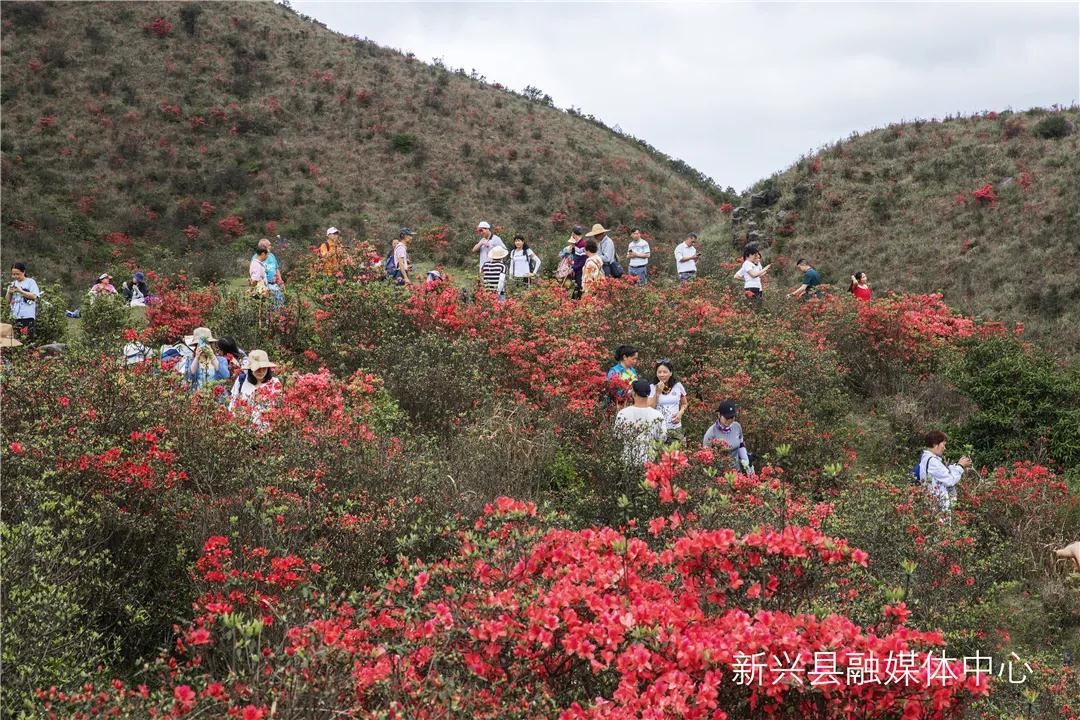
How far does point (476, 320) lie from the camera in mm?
11422

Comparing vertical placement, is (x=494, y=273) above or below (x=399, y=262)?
below

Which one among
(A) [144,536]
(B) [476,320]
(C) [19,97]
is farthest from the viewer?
(C) [19,97]

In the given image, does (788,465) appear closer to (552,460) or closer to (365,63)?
(552,460)

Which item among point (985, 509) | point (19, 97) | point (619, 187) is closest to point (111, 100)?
point (19, 97)

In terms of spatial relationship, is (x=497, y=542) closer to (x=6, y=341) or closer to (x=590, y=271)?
(x=6, y=341)

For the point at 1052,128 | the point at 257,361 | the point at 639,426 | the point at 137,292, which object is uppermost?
the point at 1052,128

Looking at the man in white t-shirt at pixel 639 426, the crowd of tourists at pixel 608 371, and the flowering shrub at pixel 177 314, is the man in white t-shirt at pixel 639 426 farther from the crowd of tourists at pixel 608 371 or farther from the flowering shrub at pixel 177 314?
the flowering shrub at pixel 177 314

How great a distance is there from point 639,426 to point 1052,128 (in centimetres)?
1998

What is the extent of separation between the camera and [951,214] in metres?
21.7

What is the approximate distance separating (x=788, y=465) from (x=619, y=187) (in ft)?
80.2

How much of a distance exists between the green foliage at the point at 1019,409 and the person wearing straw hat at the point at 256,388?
7327mm

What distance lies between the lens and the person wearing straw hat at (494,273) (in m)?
14.5

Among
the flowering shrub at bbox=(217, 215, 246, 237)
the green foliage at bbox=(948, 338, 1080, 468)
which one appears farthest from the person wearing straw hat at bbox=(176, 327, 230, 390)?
the flowering shrub at bbox=(217, 215, 246, 237)

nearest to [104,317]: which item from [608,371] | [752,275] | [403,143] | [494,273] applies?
[494,273]
